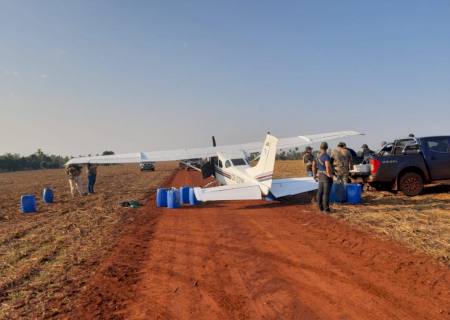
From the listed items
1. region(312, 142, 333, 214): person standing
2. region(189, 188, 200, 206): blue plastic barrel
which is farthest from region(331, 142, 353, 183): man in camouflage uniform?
region(189, 188, 200, 206): blue plastic barrel

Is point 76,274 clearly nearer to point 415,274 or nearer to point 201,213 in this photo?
point 415,274

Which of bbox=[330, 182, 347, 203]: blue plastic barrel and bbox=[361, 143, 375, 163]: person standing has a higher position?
bbox=[361, 143, 375, 163]: person standing

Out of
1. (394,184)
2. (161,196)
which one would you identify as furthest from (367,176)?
(161,196)

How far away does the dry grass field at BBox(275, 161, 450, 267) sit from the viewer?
727 centimetres

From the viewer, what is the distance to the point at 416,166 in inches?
526

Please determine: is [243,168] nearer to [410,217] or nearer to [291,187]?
[291,187]

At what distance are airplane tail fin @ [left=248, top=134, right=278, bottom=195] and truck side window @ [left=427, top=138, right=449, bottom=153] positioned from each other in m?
5.86

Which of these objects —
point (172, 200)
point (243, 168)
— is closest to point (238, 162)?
point (243, 168)

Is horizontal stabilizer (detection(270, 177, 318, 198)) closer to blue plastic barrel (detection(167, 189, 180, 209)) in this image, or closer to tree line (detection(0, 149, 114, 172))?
blue plastic barrel (detection(167, 189, 180, 209))

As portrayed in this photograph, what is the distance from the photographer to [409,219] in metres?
9.62

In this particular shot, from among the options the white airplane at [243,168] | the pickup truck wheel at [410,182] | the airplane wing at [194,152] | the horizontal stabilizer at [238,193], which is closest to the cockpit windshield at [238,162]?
the white airplane at [243,168]

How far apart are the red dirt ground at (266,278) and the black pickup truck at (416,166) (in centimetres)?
510

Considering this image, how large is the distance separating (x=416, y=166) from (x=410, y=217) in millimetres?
4160

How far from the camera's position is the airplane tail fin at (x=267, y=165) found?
495 inches
